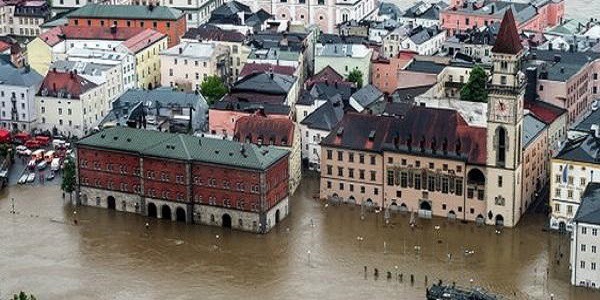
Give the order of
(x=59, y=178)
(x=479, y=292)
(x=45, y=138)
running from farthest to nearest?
(x=45, y=138)
(x=59, y=178)
(x=479, y=292)

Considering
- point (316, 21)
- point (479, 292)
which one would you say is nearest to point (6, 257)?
point (479, 292)

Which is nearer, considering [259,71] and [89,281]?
[89,281]

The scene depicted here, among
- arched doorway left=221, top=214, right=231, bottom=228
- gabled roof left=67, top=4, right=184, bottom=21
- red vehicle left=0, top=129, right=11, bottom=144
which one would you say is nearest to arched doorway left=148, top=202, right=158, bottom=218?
arched doorway left=221, top=214, right=231, bottom=228

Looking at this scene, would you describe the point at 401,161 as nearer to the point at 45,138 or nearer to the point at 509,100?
the point at 509,100

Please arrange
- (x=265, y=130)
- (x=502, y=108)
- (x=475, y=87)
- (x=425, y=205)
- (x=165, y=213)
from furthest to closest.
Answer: (x=475, y=87) < (x=265, y=130) < (x=165, y=213) < (x=425, y=205) < (x=502, y=108)

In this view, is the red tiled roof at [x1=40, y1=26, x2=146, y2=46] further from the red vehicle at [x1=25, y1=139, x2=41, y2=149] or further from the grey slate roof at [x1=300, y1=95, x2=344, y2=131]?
the grey slate roof at [x1=300, y1=95, x2=344, y2=131]

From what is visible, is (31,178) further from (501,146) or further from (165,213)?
(501,146)

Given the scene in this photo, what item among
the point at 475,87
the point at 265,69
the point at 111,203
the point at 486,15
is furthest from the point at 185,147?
the point at 486,15

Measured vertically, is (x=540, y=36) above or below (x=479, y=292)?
above
